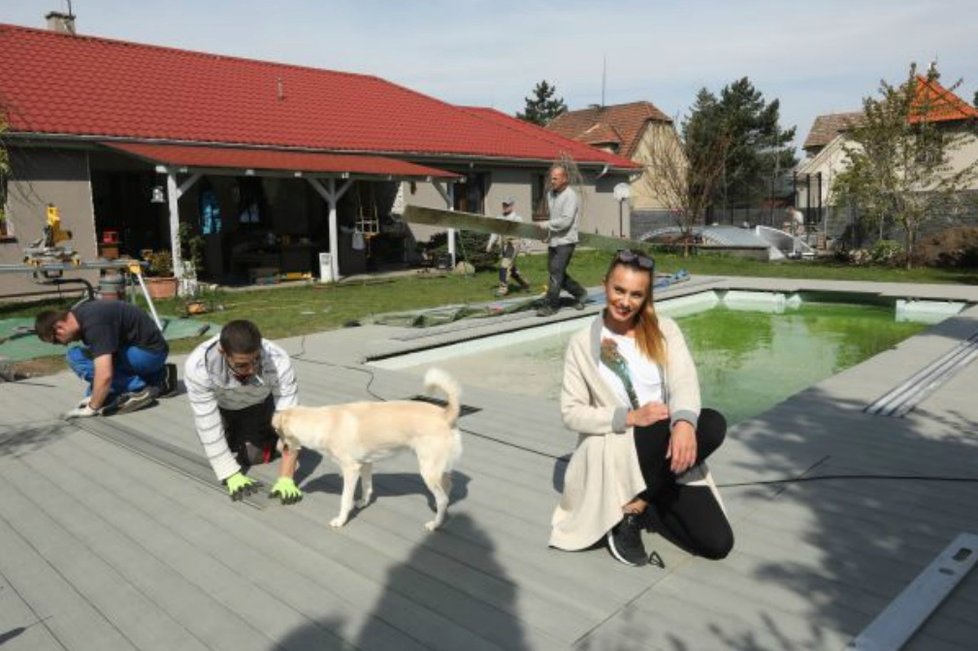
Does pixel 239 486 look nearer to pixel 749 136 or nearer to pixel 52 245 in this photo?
pixel 52 245

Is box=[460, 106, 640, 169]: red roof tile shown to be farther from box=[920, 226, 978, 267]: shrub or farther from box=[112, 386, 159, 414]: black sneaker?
box=[112, 386, 159, 414]: black sneaker

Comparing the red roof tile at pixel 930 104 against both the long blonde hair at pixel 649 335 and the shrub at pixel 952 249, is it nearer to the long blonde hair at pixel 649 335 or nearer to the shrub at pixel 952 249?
the shrub at pixel 952 249

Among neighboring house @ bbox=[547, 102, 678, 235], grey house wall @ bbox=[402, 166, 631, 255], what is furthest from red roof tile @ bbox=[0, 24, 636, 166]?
neighboring house @ bbox=[547, 102, 678, 235]

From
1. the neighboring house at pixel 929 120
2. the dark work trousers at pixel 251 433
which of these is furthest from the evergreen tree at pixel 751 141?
the dark work trousers at pixel 251 433

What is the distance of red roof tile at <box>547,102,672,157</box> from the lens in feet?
113

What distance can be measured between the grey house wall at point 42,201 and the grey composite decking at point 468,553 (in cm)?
949

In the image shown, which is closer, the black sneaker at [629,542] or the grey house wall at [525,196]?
the black sneaker at [629,542]

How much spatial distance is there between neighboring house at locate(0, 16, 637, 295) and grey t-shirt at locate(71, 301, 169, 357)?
834 centimetres

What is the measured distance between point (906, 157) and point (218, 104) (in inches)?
645

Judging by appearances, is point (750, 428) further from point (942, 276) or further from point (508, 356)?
point (942, 276)

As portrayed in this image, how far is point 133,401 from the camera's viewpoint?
5.46 meters

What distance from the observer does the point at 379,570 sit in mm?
2953

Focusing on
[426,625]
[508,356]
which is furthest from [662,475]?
[508,356]

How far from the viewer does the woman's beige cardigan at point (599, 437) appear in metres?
2.86
